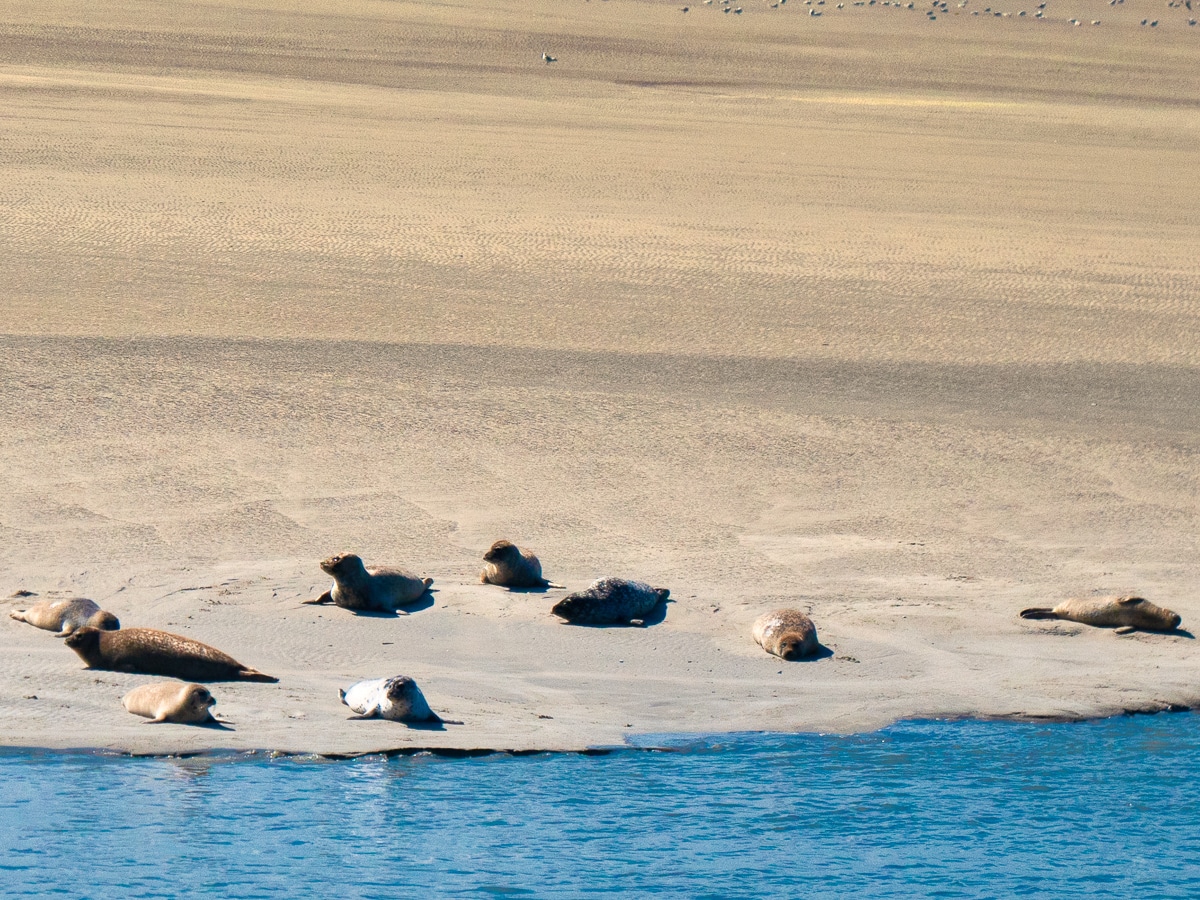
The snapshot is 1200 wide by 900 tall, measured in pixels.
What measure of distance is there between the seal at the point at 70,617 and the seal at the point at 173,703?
0.59m

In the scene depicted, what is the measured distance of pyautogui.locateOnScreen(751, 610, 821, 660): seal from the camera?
6.82 metres

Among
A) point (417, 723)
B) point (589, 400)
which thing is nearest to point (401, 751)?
point (417, 723)

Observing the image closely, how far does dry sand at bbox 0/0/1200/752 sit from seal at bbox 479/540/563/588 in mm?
109

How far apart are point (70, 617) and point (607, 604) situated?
2.13m

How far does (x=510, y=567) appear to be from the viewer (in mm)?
7430

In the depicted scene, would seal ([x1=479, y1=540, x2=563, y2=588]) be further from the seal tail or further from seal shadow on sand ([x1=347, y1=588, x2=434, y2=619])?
the seal tail

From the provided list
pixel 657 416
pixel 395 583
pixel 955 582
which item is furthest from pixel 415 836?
pixel 657 416

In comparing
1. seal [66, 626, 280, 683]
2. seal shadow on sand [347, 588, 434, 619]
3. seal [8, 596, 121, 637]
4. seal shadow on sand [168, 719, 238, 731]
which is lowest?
seal shadow on sand [168, 719, 238, 731]

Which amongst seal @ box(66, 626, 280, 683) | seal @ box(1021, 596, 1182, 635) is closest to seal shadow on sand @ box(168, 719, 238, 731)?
seal @ box(66, 626, 280, 683)

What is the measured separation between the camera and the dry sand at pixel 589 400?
6797 millimetres

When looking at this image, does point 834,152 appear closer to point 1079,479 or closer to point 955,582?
point 1079,479

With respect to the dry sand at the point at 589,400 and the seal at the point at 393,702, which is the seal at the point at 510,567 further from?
the seal at the point at 393,702

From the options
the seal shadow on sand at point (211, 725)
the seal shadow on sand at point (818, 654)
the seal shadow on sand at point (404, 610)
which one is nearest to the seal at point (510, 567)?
the seal shadow on sand at point (404, 610)

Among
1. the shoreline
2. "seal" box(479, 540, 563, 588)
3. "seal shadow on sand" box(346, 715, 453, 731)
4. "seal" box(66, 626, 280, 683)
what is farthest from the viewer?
"seal" box(479, 540, 563, 588)
